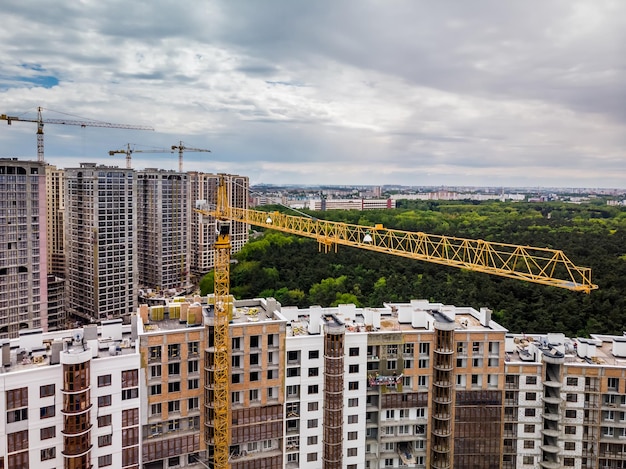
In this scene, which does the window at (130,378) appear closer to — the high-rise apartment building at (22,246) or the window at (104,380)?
the window at (104,380)

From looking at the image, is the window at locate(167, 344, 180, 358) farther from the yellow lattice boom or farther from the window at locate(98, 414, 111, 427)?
the yellow lattice boom

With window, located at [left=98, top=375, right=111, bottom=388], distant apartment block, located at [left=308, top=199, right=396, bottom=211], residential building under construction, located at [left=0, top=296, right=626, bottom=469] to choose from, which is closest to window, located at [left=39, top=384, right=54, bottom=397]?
window, located at [left=98, top=375, right=111, bottom=388]

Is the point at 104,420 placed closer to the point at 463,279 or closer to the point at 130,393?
the point at 130,393

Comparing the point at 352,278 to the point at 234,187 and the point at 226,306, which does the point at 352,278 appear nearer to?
the point at 226,306

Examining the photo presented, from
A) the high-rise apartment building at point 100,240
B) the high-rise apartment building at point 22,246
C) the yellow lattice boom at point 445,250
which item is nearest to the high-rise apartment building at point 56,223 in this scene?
the high-rise apartment building at point 100,240

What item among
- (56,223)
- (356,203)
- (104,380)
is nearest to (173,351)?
(104,380)

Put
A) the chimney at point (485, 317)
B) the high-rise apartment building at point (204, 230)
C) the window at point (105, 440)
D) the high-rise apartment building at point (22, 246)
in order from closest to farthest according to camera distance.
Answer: the window at point (105, 440)
the chimney at point (485, 317)
the high-rise apartment building at point (22, 246)
the high-rise apartment building at point (204, 230)
